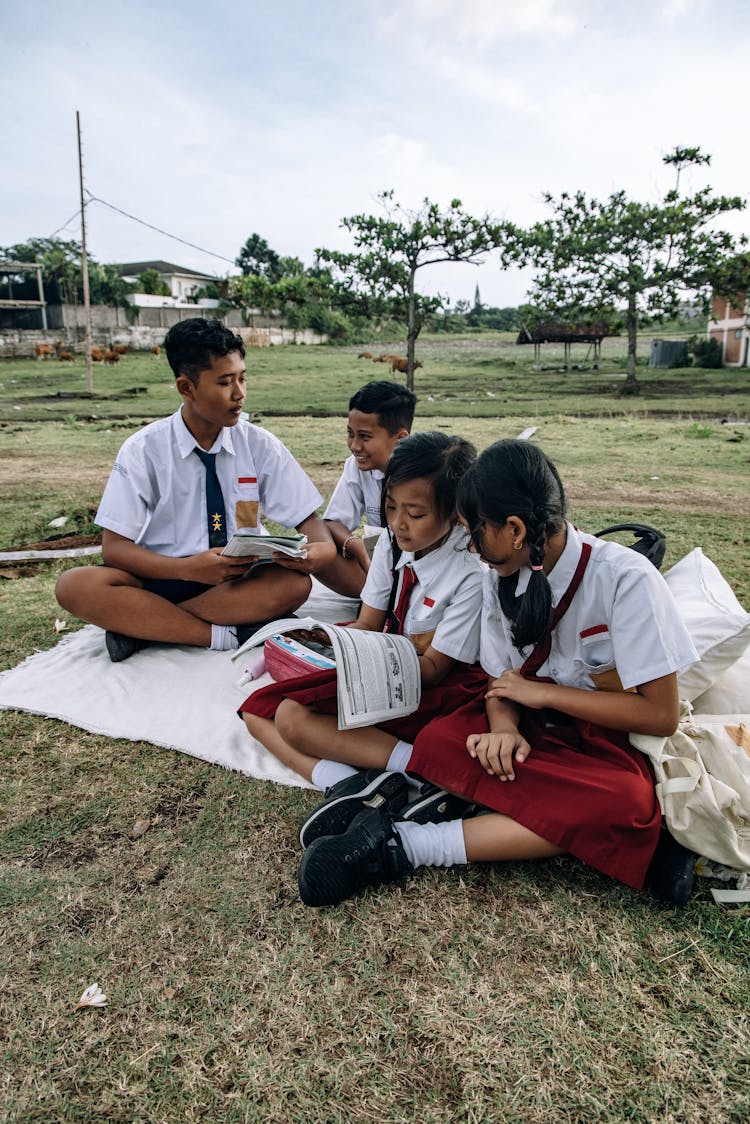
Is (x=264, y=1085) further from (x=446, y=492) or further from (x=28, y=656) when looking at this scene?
(x=28, y=656)

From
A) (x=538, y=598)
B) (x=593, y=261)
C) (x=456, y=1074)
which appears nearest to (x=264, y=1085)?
(x=456, y=1074)

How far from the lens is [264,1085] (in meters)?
1.34

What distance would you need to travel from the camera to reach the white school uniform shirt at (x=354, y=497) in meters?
3.66

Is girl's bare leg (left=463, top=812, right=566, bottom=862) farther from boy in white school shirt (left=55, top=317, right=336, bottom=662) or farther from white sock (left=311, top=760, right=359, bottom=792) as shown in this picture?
boy in white school shirt (left=55, top=317, right=336, bottom=662)

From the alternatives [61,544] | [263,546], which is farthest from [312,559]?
[61,544]

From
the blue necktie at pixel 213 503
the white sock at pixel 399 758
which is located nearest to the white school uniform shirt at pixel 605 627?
the white sock at pixel 399 758

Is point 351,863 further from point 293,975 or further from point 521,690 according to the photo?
point 521,690

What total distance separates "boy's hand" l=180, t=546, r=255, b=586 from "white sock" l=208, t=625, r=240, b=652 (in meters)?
0.22

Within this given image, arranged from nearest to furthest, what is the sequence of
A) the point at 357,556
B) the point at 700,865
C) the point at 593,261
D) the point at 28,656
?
the point at 700,865
the point at 28,656
the point at 357,556
the point at 593,261

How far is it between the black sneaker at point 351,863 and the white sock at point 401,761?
0.95ft

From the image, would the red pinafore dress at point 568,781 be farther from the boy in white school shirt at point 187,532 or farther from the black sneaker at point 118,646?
the black sneaker at point 118,646

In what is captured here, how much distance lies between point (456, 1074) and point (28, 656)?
2554 millimetres

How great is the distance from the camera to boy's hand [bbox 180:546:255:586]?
3055 millimetres

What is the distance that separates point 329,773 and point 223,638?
1.18 meters
